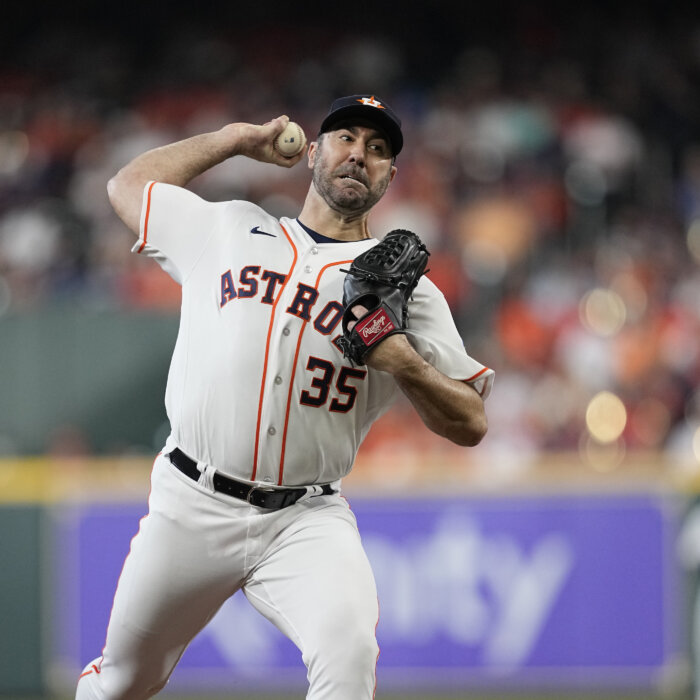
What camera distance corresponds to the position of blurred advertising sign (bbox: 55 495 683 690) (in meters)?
7.03

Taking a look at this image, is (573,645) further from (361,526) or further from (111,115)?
(111,115)

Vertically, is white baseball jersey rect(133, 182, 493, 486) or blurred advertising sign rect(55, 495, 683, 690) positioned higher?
white baseball jersey rect(133, 182, 493, 486)

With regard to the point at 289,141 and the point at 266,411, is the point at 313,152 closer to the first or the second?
the point at 289,141

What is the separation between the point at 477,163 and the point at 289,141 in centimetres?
734

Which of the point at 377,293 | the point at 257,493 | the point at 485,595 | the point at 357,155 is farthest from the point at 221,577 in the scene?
the point at 485,595

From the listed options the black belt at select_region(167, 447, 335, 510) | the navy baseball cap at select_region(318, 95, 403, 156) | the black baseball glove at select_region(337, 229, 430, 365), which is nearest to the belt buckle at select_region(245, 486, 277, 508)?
the black belt at select_region(167, 447, 335, 510)

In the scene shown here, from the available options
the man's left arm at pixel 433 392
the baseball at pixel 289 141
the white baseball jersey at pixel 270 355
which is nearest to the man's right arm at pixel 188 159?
the baseball at pixel 289 141

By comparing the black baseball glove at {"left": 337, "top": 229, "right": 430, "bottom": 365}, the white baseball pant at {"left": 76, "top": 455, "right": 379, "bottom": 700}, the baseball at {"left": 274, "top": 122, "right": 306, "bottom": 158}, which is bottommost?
the white baseball pant at {"left": 76, "top": 455, "right": 379, "bottom": 700}

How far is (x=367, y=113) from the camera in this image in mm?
3600

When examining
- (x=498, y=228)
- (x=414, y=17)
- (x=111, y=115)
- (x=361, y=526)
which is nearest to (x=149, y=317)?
(x=361, y=526)

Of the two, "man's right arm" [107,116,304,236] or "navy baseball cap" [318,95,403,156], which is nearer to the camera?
"navy baseball cap" [318,95,403,156]

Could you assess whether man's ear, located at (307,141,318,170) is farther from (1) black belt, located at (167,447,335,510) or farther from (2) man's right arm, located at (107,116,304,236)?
(1) black belt, located at (167,447,335,510)

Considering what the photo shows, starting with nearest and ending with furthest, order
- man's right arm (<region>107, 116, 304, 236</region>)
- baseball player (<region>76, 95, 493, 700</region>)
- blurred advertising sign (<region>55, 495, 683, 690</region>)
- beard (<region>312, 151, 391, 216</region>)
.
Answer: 1. baseball player (<region>76, 95, 493, 700</region>)
2. beard (<region>312, 151, 391, 216</region>)
3. man's right arm (<region>107, 116, 304, 236</region>)
4. blurred advertising sign (<region>55, 495, 683, 690</region>)

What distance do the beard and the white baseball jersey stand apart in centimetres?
12
